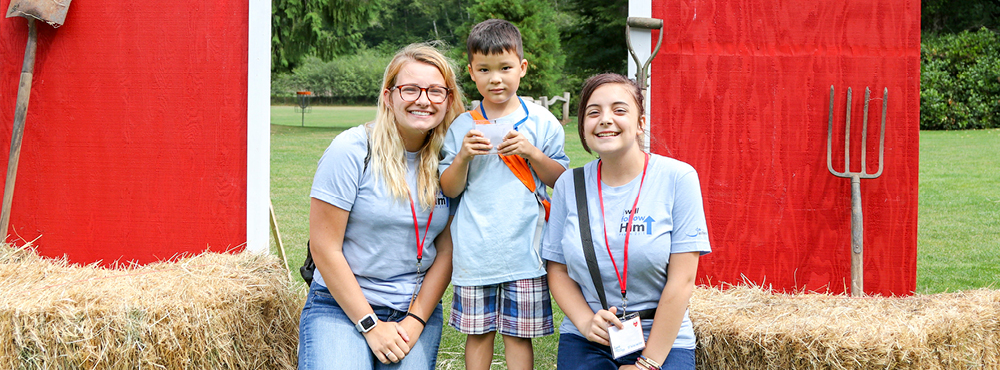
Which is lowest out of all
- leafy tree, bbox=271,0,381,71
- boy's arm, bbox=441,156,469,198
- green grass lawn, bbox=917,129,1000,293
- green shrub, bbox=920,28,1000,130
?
green grass lawn, bbox=917,129,1000,293

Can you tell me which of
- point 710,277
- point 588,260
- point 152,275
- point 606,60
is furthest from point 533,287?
point 606,60

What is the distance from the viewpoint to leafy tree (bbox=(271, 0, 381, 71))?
71.6 feet

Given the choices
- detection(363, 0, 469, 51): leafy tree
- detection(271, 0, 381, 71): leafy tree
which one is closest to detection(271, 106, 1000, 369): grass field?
detection(271, 0, 381, 71): leafy tree

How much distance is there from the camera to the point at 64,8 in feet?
12.0

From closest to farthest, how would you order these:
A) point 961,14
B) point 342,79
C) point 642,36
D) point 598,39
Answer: point 642,36 < point 961,14 < point 598,39 < point 342,79

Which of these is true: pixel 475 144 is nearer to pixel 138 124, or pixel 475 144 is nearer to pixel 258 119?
pixel 258 119

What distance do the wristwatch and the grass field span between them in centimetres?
125

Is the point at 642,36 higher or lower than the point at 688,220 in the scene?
higher

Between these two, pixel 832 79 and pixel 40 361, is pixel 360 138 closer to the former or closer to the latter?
pixel 40 361

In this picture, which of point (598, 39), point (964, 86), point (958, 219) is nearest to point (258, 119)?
point (958, 219)

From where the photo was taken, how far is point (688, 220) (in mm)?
2424

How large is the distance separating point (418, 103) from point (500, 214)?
0.49m

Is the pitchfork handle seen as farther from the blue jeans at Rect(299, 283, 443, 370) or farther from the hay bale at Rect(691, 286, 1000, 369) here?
the blue jeans at Rect(299, 283, 443, 370)

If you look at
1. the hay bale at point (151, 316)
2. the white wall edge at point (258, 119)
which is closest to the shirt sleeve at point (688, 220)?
Result: the hay bale at point (151, 316)
